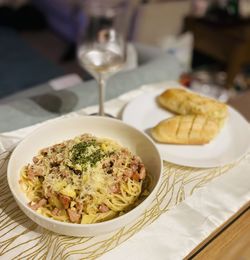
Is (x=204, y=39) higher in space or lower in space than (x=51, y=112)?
lower

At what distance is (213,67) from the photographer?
2.74 metres

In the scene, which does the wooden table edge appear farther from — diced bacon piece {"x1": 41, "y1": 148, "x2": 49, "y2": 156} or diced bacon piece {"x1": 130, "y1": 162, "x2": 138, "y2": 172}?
diced bacon piece {"x1": 41, "y1": 148, "x2": 49, "y2": 156}

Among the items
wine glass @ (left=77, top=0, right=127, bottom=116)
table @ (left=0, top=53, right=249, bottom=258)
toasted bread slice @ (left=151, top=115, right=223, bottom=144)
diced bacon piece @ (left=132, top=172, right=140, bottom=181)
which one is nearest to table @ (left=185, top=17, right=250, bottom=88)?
table @ (left=0, top=53, right=249, bottom=258)

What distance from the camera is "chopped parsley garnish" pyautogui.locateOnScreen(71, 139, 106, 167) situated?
2.23ft

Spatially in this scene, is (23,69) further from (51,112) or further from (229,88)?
(229,88)

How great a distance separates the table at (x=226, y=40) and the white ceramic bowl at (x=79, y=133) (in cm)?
171

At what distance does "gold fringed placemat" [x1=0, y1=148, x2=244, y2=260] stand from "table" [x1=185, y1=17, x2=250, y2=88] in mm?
1749

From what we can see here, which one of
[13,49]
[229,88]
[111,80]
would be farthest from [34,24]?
[111,80]

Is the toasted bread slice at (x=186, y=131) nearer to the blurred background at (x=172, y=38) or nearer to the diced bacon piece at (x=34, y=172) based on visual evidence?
the diced bacon piece at (x=34, y=172)

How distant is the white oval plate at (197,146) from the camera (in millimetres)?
793

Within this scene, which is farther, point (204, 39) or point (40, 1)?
point (40, 1)

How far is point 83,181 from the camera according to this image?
647mm

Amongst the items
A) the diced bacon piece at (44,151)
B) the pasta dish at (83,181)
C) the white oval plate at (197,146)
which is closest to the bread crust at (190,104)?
the white oval plate at (197,146)

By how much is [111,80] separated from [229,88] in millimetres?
1539
